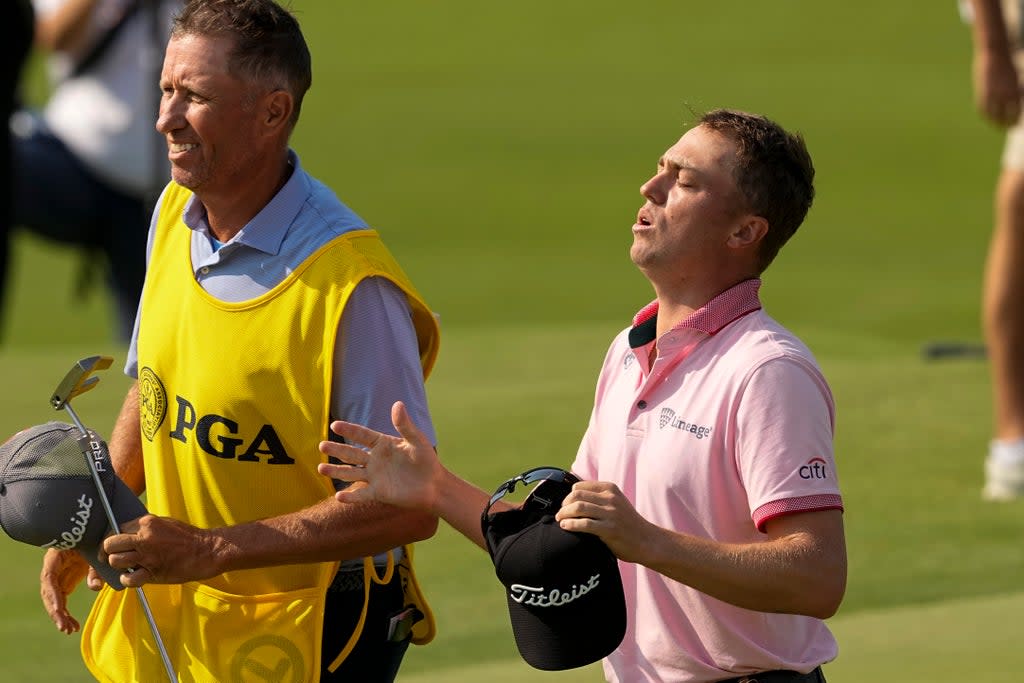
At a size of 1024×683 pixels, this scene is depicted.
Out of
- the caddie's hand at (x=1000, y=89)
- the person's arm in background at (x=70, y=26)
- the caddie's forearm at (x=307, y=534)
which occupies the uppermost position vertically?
the caddie's forearm at (x=307, y=534)

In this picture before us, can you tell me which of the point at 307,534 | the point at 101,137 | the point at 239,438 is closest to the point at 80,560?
the point at 239,438

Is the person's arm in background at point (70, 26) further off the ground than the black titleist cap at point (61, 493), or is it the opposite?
the black titleist cap at point (61, 493)

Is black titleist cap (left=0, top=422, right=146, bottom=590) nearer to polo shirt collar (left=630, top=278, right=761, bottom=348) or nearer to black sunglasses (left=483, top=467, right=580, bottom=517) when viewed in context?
black sunglasses (left=483, top=467, right=580, bottom=517)

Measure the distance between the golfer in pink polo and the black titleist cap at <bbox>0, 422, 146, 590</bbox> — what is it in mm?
511

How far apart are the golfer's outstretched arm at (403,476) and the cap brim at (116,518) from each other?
490mm

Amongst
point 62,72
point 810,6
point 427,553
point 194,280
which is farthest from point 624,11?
point 194,280

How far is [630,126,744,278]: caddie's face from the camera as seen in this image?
372 cm

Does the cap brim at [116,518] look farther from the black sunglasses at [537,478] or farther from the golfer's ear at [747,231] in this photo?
the golfer's ear at [747,231]

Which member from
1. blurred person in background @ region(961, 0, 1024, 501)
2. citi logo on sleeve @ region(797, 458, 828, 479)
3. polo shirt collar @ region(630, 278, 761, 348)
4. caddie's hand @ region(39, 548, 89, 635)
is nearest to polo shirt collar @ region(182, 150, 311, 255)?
caddie's hand @ region(39, 548, 89, 635)

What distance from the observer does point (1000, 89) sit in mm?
7121

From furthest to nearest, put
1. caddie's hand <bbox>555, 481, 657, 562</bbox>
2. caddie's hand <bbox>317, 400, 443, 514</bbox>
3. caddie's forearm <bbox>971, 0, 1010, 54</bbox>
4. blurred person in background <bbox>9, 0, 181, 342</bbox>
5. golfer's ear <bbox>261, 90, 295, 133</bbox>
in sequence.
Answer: blurred person in background <bbox>9, 0, 181, 342</bbox>, caddie's forearm <bbox>971, 0, 1010, 54</bbox>, golfer's ear <bbox>261, 90, 295, 133</bbox>, caddie's hand <bbox>317, 400, 443, 514</bbox>, caddie's hand <bbox>555, 481, 657, 562</bbox>

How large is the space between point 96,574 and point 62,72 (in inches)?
285

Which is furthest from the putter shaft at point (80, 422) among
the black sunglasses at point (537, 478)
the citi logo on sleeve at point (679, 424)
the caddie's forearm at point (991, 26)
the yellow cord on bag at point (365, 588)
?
the caddie's forearm at point (991, 26)

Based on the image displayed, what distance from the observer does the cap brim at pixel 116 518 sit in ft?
12.7
